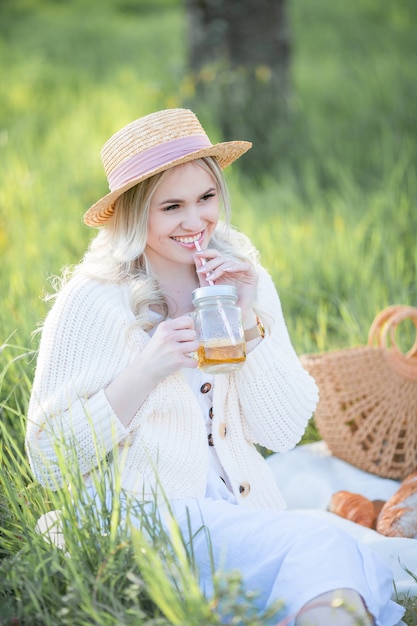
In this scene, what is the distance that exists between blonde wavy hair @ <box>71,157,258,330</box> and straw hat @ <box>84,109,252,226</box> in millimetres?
49

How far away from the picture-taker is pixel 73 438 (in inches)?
97.0

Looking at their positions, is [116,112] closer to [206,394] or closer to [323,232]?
[323,232]

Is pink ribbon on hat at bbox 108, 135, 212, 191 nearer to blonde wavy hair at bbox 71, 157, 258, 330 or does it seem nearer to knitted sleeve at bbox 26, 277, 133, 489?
blonde wavy hair at bbox 71, 157, 258, 330

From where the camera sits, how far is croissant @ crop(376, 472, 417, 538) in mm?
3176

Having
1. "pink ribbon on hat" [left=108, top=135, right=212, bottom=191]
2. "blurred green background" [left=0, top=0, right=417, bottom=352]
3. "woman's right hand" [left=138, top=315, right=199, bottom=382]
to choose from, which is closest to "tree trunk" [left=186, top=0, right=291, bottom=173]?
"blurred green background" [left=0, top=0, right=417, bottom=352]

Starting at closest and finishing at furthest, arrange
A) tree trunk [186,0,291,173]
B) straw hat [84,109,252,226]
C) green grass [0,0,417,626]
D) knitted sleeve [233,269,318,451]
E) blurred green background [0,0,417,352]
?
1. green grass [0,0,417,626]
2. straw hat [84,109,252,226]
3. knitted sleeve [233,269,318,451]
4. blurred green background [0,0,417,352]
5. tree trunk [186,0,291,173]

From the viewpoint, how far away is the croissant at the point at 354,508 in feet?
11.0

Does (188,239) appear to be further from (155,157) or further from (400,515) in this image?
(400,515)

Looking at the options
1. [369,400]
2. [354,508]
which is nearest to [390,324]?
[369,400]

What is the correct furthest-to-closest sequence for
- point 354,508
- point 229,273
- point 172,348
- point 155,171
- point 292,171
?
1. point 292,171
2. point 354,508
3. point 229,273
4. point 155,171
5. point 172,348

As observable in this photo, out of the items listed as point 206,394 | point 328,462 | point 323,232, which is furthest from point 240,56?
point 206,394

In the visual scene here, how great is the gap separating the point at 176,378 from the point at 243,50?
5.37m

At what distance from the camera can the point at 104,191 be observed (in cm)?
605

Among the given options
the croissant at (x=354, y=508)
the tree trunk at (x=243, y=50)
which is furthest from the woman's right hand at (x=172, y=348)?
the tree trunk at (x=243, y=50)
